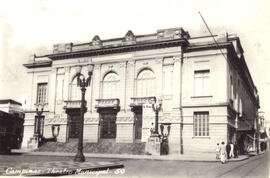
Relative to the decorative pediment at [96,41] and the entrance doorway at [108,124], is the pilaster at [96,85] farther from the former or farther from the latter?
the decorative pediment at [96,41]

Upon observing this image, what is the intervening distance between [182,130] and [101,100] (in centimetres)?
853

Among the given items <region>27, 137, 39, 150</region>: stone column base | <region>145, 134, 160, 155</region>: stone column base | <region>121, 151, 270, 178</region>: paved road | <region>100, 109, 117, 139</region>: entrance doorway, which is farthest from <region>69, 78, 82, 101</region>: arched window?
<region>121, 151, 270, 178</region>: paved road

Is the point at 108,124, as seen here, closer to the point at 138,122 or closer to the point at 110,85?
the point at 138,122

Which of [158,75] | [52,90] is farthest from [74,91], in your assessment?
[158,75]

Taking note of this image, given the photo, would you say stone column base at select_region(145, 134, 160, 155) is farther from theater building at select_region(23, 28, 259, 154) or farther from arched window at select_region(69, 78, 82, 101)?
arched window at select_region(69, 78, 82, 101)

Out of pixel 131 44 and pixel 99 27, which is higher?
pixel 131 44

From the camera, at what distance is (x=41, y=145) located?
113ft

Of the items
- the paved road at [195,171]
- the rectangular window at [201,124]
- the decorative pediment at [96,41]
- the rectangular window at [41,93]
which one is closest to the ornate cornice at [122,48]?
the decorative pediment at [96,41]

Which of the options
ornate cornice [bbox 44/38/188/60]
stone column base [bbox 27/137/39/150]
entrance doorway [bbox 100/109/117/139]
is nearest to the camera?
ornate cornice [bbox 44/38/188/60]

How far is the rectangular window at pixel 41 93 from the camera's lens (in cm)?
3981

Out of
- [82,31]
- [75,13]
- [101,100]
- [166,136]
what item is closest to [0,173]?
Answer: [75,13]

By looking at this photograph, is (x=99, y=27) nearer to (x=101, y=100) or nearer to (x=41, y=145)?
(x=101, y=100)

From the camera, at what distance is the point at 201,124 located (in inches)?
1219

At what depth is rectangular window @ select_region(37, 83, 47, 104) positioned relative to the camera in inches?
1567
